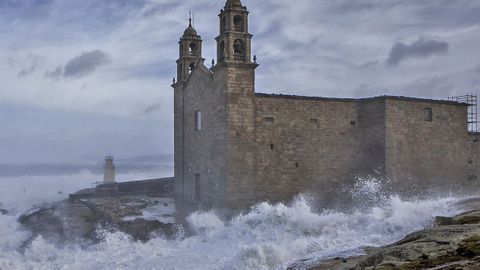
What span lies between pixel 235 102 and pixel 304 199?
18.1ft

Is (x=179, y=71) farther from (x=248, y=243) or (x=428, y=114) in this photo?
(x=248, y=243)

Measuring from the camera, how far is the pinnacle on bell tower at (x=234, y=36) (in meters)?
21.1

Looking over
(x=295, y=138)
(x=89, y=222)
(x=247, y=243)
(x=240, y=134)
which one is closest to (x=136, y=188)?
(x=89, y=222)

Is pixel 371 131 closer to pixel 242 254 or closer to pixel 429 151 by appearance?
pixel 429 151

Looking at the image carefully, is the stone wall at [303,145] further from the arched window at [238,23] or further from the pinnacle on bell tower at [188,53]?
the pinnacle on bell tower at [188,53]

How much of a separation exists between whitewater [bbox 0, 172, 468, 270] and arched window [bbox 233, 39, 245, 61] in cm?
673

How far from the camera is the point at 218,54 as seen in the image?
22031 millimetres

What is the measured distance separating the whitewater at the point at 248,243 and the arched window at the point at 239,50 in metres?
6.73

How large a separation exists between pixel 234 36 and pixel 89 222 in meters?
10.6

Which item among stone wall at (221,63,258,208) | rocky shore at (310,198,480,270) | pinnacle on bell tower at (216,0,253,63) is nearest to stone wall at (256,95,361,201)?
stone wall at (221,63,258,208)

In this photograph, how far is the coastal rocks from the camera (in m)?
18.7

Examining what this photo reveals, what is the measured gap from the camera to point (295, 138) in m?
22.1

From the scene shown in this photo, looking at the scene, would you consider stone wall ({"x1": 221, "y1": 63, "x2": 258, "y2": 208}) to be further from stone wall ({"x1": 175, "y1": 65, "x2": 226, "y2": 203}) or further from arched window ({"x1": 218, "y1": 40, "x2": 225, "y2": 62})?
arched window ({"x1": 218, "y1": 40, "x2": 225, "y2": 62})

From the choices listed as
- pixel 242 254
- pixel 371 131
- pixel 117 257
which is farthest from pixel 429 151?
pixel 117 257
